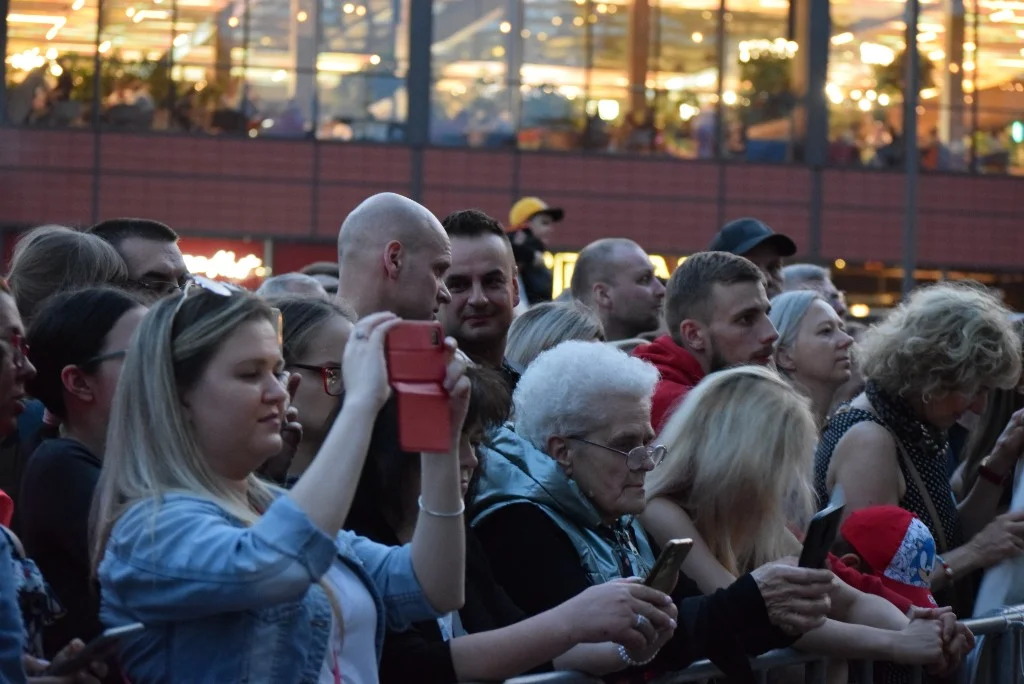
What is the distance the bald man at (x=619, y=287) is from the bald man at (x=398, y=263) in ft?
8.11

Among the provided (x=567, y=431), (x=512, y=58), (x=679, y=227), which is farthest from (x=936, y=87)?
(x=567, y=431)

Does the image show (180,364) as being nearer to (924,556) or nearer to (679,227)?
(924,556)

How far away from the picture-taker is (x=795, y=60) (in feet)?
96.2

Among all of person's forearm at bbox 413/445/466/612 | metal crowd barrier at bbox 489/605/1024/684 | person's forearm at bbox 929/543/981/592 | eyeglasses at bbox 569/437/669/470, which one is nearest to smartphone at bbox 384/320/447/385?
person's forearm at bbox 413/445/466/612

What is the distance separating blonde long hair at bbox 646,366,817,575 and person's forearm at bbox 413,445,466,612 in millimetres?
1259

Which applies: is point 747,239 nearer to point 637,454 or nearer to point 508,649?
point 637,454

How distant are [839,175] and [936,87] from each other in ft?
8.24

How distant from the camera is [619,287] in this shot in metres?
7.43

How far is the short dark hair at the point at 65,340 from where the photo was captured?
3615 millimetres

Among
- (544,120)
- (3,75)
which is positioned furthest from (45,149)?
(544,120)

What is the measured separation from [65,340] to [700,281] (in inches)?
107

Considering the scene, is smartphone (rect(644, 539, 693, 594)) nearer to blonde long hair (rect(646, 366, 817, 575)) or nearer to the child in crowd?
blonde long hair (rect(646, 366, 817, 575))

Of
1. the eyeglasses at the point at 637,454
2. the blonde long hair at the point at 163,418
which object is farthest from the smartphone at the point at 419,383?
the eyeglasses at the point at 637,454

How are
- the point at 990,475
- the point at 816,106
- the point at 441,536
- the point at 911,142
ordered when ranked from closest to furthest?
the point at 441,536 < the point at 990,475 < the point at 911,142 < the point at 816,106
